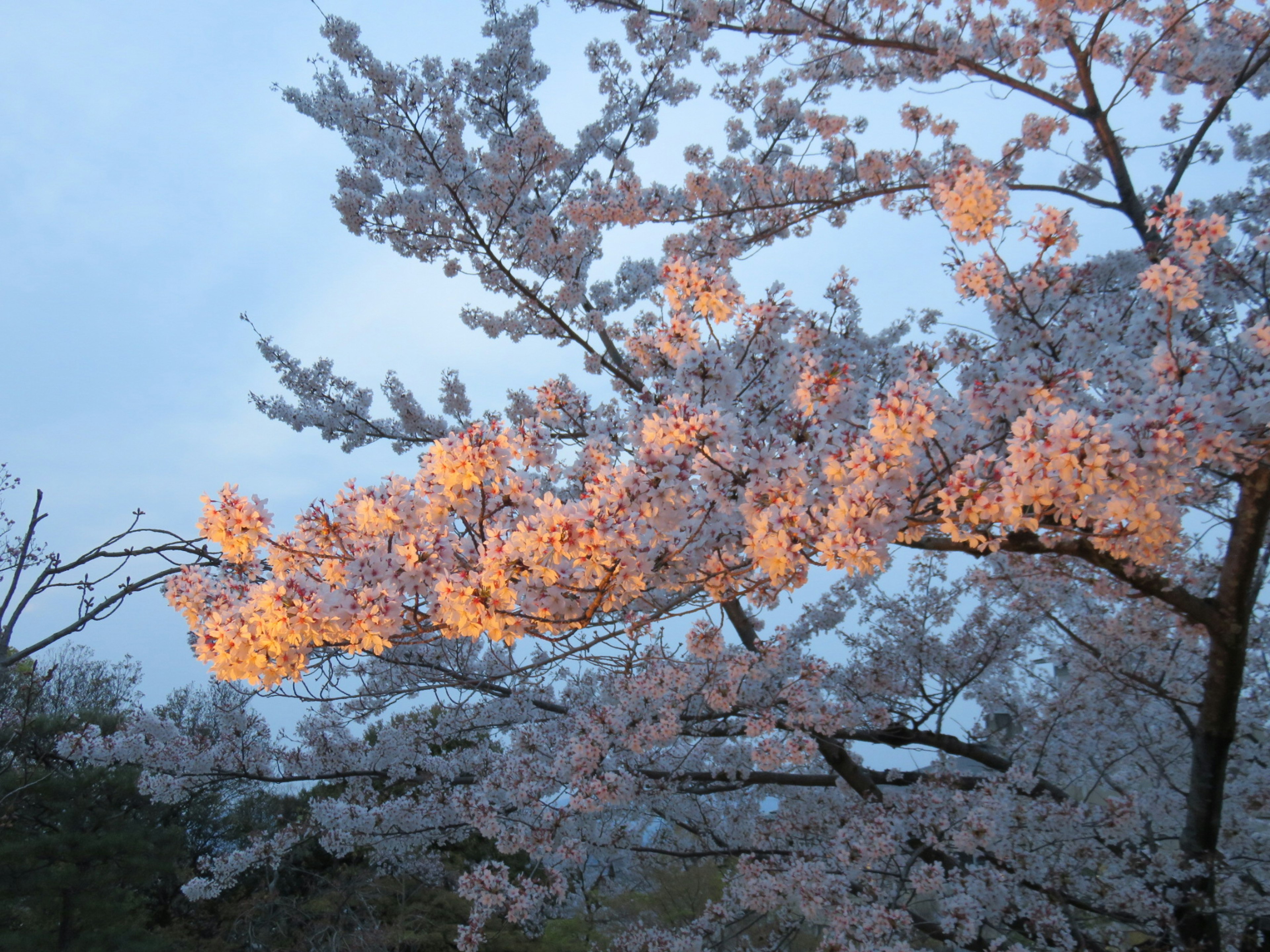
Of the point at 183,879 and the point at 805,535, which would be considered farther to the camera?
the point at 183,879

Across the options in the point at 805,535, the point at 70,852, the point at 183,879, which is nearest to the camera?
the point at 805,535

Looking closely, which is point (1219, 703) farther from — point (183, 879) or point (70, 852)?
point (183, 879)

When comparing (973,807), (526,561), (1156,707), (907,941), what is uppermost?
(1156,707)

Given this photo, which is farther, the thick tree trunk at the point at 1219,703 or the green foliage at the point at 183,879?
the green foliage at the point at 183,879

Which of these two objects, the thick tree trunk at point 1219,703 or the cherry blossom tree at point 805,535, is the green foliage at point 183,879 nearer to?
the cherry blossom tree at point 805,535

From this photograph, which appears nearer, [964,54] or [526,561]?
[526,561]

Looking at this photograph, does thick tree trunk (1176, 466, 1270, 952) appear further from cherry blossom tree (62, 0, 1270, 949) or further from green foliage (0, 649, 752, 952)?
green foliage (0, 649, 752, 952)

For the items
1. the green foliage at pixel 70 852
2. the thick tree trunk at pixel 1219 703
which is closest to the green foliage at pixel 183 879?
the green foliage at pixel 70 852

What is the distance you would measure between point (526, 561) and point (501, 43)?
7.28m

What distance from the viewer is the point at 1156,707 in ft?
24.3

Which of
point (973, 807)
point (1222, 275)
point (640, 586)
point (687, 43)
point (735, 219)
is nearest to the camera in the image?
point (640, 586)

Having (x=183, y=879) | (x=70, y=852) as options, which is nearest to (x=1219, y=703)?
(x=70, y=852)

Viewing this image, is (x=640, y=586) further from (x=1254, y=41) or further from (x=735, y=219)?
(x=1254, y=41)

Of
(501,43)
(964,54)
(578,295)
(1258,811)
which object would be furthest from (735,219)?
(1258,811)
